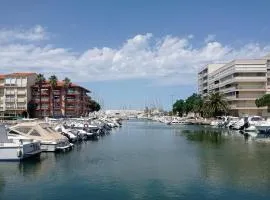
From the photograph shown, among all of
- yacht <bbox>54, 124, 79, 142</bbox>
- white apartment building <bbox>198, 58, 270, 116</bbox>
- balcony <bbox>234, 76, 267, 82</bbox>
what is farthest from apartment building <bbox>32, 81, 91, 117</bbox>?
yacht <bbox>54, 124, 79, 142</bbox>

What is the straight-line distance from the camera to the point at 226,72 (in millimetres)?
187125

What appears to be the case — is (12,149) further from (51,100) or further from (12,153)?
(51,100)

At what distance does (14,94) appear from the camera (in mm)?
174875

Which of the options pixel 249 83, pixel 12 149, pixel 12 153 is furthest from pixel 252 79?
pixel 12 153

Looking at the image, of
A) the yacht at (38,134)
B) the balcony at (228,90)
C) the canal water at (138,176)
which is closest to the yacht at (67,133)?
the canal water at (138,176)

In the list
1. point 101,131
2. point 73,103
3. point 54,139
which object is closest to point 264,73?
point 73,103

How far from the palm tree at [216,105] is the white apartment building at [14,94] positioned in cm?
6716

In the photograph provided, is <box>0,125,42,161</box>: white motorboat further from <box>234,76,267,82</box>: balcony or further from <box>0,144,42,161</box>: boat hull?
<box>234,76,267,82</box>: balcony

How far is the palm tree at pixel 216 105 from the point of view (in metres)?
172

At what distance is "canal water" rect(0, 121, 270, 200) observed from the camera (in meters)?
34.8

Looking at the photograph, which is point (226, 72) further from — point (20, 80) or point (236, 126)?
point (20, 80)

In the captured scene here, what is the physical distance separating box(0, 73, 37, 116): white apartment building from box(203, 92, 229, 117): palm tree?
6716cm

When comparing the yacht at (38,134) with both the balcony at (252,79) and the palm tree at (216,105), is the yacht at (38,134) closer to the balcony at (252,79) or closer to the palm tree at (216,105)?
the palm tree at (216,105)

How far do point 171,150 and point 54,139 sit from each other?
56.9 feet
